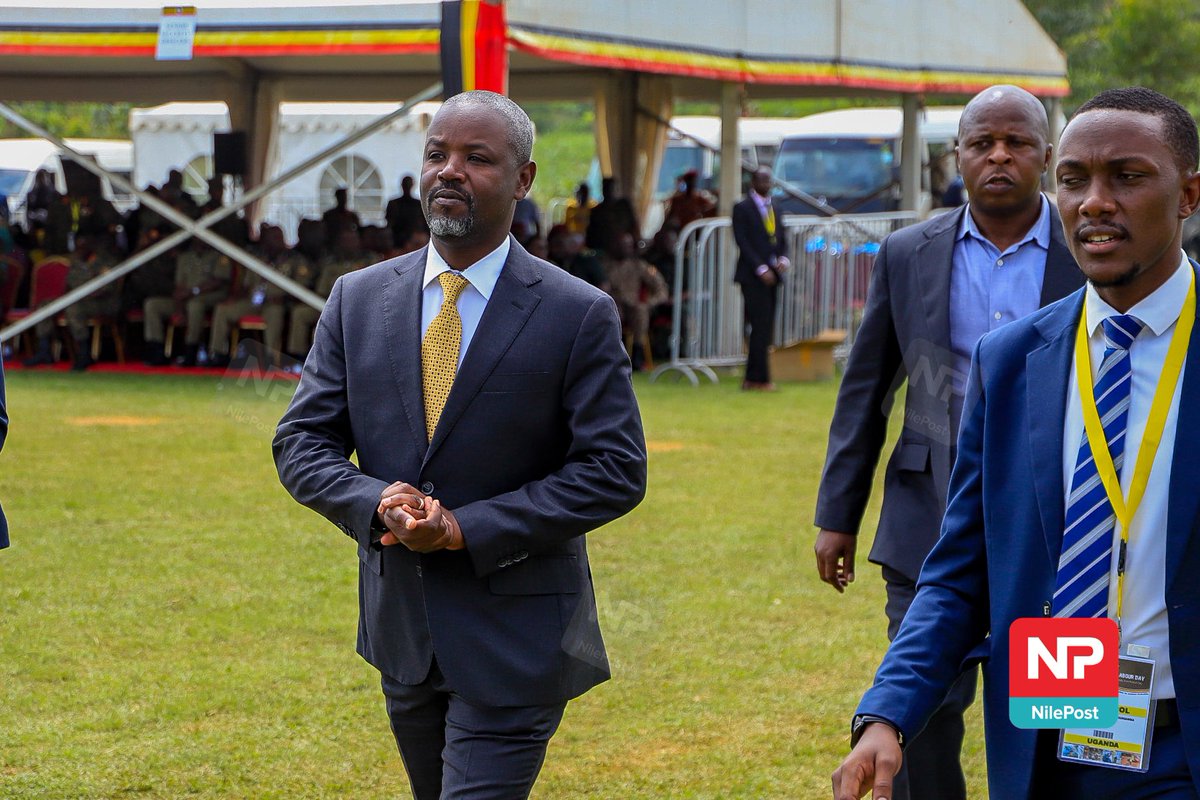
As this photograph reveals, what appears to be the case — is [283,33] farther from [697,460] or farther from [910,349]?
[910,349]

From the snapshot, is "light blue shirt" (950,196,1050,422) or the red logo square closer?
the red logo square

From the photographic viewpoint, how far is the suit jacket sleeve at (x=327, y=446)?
3.49 meters

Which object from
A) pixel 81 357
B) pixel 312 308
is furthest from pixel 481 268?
pixel 81 357

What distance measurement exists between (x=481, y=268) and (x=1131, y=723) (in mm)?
1717

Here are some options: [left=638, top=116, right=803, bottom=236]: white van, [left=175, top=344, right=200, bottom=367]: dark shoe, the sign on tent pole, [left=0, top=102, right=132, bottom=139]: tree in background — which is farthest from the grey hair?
[left=0, top=102, right=132, bottom=139]: tree in background

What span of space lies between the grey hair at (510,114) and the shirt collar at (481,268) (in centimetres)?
19

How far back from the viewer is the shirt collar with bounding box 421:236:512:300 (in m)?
3.66

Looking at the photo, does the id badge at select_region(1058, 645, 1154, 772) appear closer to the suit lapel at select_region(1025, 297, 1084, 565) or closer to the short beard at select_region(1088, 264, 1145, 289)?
the suit lapel at select_region(1025, 297, 1084, 565)

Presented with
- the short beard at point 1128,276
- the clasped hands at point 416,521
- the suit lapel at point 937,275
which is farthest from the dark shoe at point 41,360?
the short beard at point 1128,276

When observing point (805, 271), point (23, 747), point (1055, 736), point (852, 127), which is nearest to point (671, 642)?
point (23, 747)

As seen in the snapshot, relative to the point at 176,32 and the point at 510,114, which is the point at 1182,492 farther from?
the point at 176,32

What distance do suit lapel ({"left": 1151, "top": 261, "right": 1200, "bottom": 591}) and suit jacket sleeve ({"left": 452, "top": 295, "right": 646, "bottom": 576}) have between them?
50.4 inches

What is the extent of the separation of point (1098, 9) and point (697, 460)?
34.3 meters

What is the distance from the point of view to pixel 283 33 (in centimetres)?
1420
